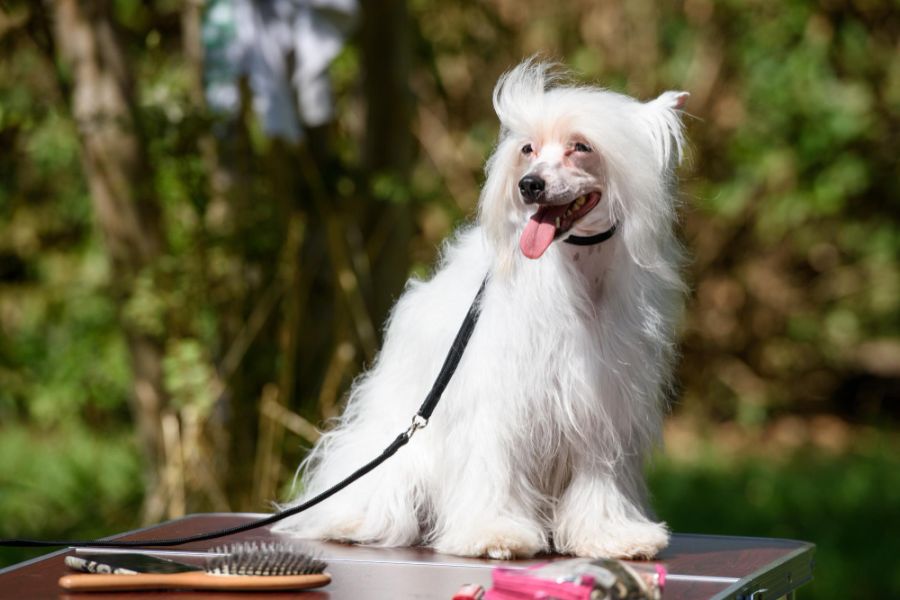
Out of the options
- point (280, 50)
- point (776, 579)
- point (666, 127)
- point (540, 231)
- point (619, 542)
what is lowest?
point (776, 579)

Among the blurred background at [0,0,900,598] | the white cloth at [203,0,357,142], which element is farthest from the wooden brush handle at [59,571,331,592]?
the white cloth at [203,0,357,142]

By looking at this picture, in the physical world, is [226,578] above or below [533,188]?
below

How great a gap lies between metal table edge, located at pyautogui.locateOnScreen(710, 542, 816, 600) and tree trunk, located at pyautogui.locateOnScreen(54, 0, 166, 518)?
3.93 meters

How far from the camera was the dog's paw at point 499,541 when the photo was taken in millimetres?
2965

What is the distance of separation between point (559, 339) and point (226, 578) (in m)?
0.95

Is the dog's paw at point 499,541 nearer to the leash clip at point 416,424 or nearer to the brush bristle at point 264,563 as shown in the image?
the leash clip at point 416,424

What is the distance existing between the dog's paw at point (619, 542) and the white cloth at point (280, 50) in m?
3.09

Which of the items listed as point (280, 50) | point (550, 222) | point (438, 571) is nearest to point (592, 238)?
point (550, 222)

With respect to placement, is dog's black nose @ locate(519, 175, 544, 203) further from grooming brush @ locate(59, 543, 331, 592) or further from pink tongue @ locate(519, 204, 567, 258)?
grooming brush @ locate(59, 543, 331, 592)

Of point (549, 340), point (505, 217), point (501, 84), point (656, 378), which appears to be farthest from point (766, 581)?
point (501, 84)

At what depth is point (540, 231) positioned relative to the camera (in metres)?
2.87

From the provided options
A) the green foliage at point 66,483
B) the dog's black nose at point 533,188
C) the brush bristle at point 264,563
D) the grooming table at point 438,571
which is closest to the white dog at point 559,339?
the dog's black nose at point 533,188

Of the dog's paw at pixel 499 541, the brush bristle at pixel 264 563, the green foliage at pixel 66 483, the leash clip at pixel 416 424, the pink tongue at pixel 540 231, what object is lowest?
the brush bristle at pixel 264 563

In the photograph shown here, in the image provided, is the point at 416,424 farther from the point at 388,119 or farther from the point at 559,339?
the point at 388,119
